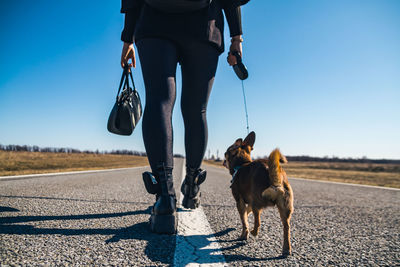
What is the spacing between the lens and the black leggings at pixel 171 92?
166 centimetres

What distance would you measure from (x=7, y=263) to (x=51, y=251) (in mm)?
192

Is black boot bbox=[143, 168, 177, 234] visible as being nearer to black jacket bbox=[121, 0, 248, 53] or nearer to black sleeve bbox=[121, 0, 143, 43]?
black jacket bbox=[121, 0, 248, 53]

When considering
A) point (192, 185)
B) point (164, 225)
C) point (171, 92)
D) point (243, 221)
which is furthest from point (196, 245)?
point (171, 92)

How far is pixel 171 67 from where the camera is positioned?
71.0 inches

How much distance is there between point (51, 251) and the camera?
1161mm

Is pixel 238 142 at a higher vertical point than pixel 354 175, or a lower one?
higher

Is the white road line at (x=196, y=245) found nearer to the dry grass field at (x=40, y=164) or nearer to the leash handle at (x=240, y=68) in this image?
the leash handle at (x=240, y=68)

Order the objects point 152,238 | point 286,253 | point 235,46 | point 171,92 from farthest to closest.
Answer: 1. point 235,46
2. point 171,92
3. point 152,238
4. point 286,253

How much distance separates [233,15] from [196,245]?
2001 millimetres

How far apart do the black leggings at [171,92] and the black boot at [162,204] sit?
80 millimetres

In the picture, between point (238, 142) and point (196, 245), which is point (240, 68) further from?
point (196, 245)

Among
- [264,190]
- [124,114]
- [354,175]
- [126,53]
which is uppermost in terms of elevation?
[126,53]

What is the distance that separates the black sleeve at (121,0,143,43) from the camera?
5.96 feet

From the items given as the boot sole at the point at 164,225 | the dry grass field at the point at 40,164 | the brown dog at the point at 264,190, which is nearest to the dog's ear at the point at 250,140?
the brown dog at the point at 264,190
